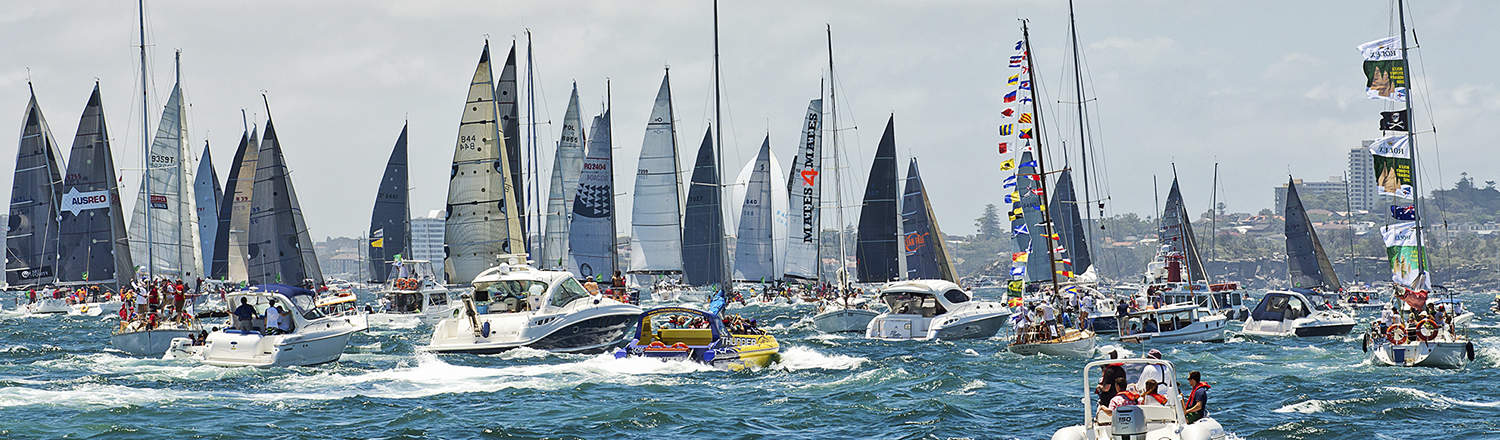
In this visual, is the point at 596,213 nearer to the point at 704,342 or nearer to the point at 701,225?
the point at 701,225

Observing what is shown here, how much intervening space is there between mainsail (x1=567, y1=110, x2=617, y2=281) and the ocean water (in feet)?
81.4

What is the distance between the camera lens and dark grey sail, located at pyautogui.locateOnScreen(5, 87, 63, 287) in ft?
242

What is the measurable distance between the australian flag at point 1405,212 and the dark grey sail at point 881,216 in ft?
79.9

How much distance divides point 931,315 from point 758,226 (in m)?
27.9

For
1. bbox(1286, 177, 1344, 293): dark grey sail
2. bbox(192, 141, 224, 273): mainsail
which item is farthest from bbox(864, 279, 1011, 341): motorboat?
bbox(192, 141, 224, 273): mainsail

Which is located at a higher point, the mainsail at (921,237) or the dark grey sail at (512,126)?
the dark grey sail at (512,126)

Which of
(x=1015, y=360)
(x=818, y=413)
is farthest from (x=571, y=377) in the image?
(x=1015, y=360)

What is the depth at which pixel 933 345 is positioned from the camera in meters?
44.4

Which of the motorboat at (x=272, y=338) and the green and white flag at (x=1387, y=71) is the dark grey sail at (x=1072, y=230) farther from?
the motorboat at (x=272, y=338)

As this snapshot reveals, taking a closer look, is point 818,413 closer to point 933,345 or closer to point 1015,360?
point 1015,360

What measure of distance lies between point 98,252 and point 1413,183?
57303 mm

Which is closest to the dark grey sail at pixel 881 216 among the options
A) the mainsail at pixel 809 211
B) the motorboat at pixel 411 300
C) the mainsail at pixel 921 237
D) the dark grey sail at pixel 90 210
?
the mainsail at pixel 921 237

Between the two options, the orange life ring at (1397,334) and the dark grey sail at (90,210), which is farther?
the dark grey sail at (90,210)

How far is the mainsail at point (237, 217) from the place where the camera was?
78.6 m
